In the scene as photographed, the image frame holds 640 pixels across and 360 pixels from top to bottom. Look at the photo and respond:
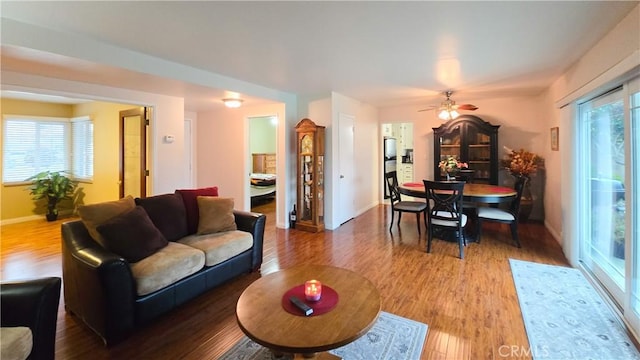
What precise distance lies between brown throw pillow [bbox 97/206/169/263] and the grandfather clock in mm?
2704

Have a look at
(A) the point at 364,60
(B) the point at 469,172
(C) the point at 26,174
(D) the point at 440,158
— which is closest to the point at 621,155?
(A) the point at 364,60

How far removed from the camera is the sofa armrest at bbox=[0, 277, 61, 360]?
5.02ft

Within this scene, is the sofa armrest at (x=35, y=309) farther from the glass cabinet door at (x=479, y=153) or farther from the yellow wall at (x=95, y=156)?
the glass cabinet door at (x=479, y=153)

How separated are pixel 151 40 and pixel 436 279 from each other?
3.66 metres

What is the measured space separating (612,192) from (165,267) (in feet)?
13.8

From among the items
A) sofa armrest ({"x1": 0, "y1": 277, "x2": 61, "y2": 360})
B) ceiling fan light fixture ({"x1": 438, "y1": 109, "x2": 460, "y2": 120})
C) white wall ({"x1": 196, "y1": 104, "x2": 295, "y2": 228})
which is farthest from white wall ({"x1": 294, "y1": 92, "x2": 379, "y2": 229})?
sofa armrest ({"x1": 0, "y1": 277, "x2": 61, "y2": 360})

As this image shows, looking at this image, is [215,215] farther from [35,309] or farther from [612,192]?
[612,192]

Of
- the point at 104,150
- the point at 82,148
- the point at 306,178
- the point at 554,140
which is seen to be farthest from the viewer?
the point at 82,148

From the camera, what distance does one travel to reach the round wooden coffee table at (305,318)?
144cm

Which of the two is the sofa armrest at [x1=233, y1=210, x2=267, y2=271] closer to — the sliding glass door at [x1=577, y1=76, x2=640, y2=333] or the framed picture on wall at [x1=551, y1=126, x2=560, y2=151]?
the sliding glass door at [x1=577, y1=76, x2=640, y2=333]

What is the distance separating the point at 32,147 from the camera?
18.9 ft

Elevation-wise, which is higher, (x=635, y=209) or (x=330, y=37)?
(x=330, y=37)

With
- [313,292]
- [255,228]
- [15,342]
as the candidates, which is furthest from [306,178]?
[15,342]

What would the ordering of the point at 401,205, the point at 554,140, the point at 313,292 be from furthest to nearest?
the point at 401,205 → the point at 554,140 → the point at 313,292
